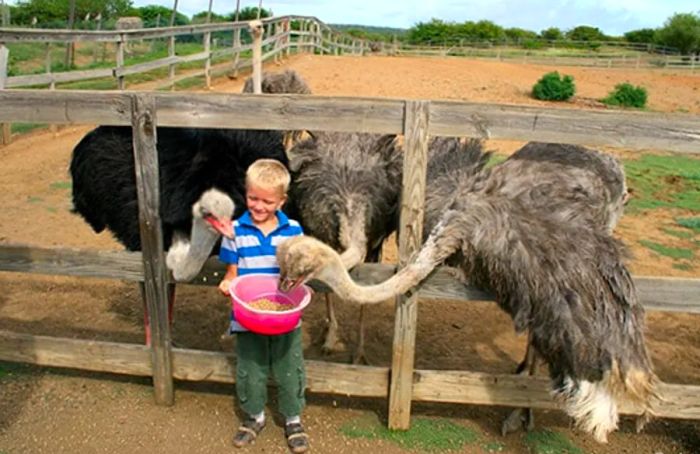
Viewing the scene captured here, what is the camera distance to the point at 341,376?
3.59 m

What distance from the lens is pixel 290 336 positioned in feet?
11.1

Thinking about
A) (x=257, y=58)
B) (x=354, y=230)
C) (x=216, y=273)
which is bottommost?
(x=216, y=273)

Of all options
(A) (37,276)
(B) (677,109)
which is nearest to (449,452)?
(A) (37,276)

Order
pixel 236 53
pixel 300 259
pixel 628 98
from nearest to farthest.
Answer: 1. pixel 300 259
2. pixel 236 53
3. pixel 628 98

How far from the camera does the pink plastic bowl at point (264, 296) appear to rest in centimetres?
297

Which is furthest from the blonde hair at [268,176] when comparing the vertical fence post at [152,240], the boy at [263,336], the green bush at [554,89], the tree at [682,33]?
the tree at [682,33]

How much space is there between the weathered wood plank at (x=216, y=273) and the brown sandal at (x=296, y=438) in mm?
656

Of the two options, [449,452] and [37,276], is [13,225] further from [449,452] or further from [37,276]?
[449,452]

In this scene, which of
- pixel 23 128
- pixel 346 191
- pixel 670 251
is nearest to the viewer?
pixel 346 191

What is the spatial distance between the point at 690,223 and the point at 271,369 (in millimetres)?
5263

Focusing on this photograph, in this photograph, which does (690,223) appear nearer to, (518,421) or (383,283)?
(518,421)

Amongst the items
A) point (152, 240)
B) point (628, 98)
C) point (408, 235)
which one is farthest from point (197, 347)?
point (628, 98)

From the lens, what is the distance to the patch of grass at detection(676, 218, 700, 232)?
7.09 m

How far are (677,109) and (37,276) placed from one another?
1709 centimetres
